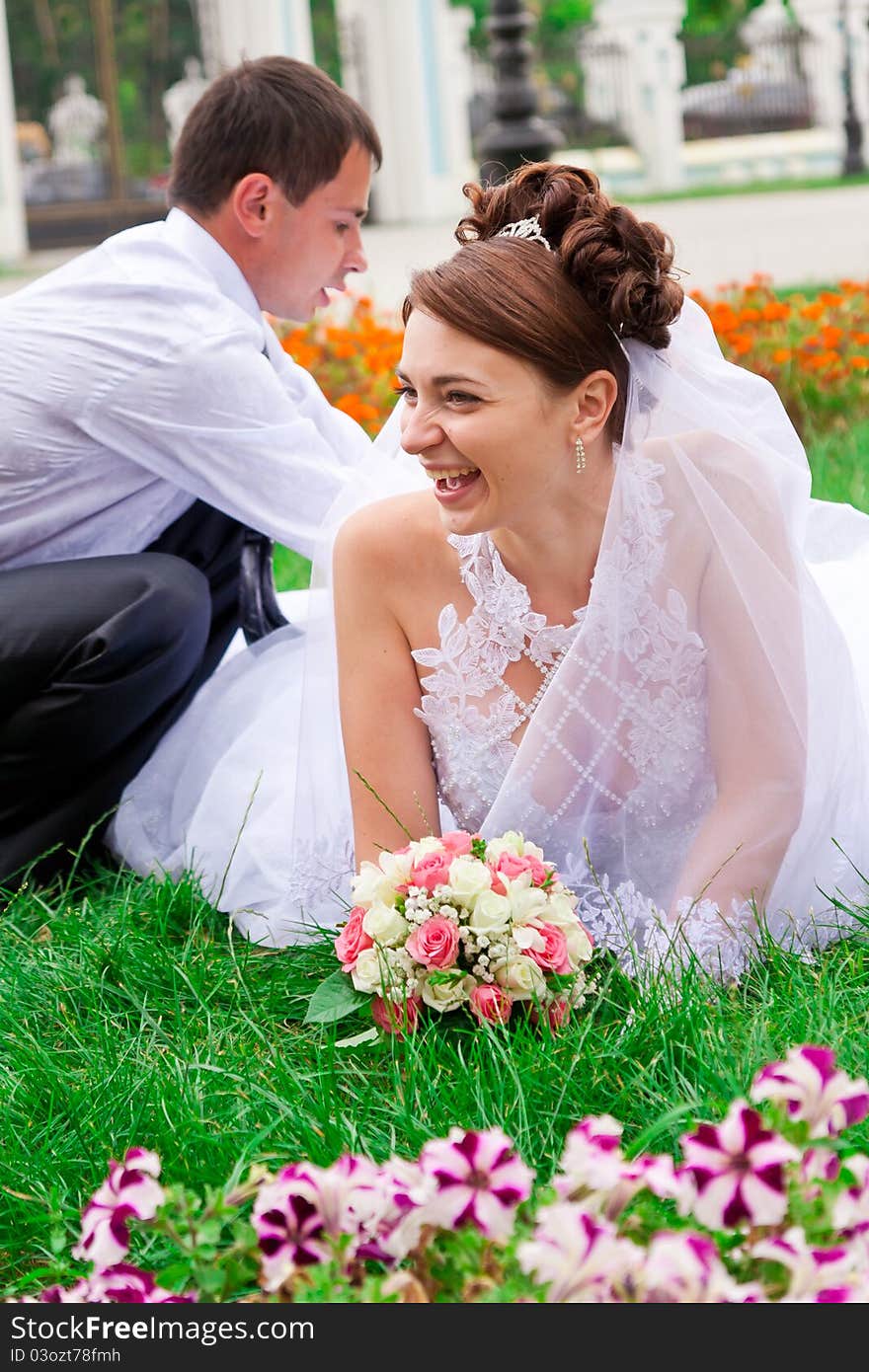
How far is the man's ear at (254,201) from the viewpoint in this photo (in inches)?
157

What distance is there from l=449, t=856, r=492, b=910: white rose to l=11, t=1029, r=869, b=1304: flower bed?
0.98 metres

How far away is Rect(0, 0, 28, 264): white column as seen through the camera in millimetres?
25344

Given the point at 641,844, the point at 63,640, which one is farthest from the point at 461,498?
the point at 63,640

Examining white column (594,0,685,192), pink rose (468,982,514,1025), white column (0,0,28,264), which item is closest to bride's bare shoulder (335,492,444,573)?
pink rose (468,982,514,1025)

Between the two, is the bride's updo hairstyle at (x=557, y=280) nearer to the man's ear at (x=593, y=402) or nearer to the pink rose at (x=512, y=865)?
the man's ear at (x=593, y=402)

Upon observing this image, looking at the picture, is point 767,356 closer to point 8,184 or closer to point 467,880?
point 467,880

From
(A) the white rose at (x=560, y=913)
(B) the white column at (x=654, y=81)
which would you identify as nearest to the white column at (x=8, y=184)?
(B) the white column at (x=654, y=81)

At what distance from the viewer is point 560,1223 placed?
1276 mm

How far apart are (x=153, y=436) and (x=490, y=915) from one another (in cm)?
180

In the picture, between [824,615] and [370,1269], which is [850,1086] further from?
[824,615]

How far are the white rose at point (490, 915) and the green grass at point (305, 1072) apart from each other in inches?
6.3

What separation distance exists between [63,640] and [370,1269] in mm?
2031

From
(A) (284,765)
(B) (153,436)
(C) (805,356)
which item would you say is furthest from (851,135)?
(A) (284,765)

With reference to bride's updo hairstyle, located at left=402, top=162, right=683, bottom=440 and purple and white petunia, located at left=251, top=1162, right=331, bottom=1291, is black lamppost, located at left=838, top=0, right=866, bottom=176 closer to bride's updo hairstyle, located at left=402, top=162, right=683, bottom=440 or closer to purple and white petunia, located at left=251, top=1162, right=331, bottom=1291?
bride's updo hairstyle, located at left=402, top=162, right=683, bottom=440
